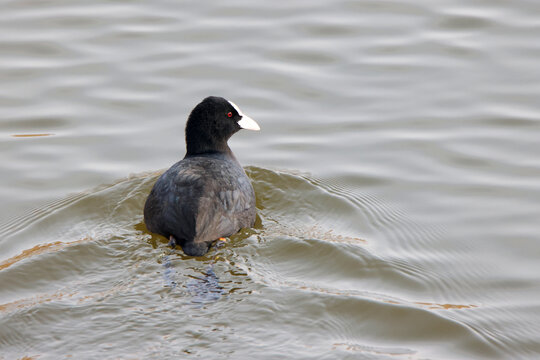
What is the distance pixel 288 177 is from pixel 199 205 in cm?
154

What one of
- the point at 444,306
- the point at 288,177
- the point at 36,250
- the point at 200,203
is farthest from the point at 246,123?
the point at 444,306

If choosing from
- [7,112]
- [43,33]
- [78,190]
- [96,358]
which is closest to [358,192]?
[78,190]

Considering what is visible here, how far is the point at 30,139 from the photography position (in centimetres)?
801

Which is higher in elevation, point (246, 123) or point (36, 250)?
point (246, 123)

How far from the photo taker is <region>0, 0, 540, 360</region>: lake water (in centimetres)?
507

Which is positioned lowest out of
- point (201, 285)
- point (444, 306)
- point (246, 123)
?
point (444, 306)

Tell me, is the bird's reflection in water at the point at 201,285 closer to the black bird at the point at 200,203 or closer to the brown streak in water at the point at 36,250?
the black bird at the point at 200,203

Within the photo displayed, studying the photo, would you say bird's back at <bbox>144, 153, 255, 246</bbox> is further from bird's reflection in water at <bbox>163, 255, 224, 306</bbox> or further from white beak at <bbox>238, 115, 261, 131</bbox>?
white beak at <bbox>238, 115, 261, 131</bbox>

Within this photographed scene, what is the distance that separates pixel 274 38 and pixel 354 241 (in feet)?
13.7

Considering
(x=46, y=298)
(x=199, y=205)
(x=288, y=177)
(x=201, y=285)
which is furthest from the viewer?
(x=288, y=177)

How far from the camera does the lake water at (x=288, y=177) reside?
5066mm

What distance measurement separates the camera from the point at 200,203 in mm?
5977

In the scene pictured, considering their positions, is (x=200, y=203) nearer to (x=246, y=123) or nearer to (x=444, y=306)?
(x=246, y=123)

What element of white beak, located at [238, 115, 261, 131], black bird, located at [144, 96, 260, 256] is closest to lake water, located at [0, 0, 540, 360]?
black bird, located at [144, 96, 260, 256]
